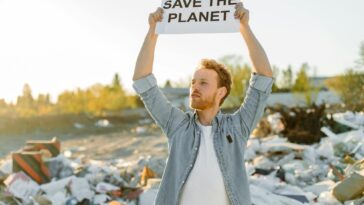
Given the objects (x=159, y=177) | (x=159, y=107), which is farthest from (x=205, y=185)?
(x=159, y=177)

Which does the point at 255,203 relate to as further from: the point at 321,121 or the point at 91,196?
the point at 321,121

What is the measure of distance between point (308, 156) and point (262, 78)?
6.18 metres

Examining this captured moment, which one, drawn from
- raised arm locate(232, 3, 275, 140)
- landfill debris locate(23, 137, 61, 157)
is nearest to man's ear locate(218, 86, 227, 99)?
raised arm locate(232, 3, 275, 140)

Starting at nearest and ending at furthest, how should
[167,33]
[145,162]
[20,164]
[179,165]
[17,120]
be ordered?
1. [179,165]
2. [167,33]
3. [20,164]
4. [145,162]
5. [17,120]

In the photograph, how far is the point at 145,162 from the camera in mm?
7941

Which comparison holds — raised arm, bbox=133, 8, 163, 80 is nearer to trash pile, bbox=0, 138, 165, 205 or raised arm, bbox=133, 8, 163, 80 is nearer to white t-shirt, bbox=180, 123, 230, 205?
white t-shirt, bbox=180, 123, 230, 205

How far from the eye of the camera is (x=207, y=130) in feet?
8.41

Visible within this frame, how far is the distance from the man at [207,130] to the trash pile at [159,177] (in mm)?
2637

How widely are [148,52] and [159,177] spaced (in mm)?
4450

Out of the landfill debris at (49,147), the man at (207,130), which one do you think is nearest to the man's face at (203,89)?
the man at (207,130)

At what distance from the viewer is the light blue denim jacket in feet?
8.18

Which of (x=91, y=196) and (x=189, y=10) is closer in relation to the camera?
(x=189, y=10)

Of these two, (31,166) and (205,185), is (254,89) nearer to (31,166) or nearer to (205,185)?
(205,185)

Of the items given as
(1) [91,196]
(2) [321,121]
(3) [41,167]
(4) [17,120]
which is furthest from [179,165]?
(4) [17,120]
